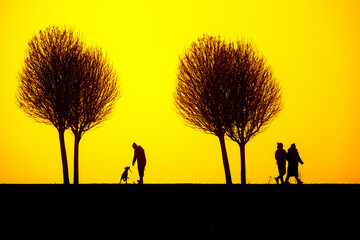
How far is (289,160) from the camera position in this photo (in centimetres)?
3139

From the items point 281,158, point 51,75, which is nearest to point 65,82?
point 51,75

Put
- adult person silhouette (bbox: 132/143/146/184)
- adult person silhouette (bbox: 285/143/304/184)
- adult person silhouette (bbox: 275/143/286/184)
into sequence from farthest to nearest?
adult person silhouette (bbox: 132/143/146/184), adult person silhouette (bbox: 275/143/286/184), adult person silhouette (bbox: 285/143/304/184)

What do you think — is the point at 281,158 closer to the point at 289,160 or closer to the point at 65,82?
the point at 289,160

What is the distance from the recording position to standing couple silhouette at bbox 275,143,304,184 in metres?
31.2

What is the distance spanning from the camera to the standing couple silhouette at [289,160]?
3120 centimetres

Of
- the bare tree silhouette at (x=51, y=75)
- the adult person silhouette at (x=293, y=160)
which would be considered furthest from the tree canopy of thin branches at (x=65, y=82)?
the adult person silhouette at (x=293, y=160)
